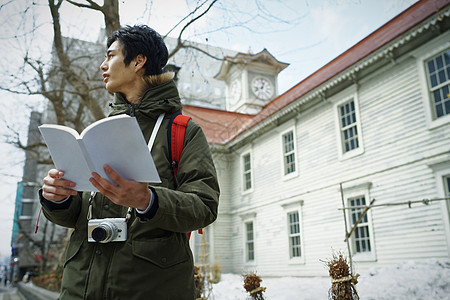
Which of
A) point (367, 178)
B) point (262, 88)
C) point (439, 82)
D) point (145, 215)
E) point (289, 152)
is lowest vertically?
point (145, 215)

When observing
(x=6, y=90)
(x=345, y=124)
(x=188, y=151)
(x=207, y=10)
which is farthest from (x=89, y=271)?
(x=345, y=124)

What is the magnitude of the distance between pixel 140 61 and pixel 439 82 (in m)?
9.40

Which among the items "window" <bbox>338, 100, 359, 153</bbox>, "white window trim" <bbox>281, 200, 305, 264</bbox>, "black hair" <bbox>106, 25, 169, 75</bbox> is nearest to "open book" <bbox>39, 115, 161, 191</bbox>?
"black hair" <bbox>106, 25, 169, 75</bbox>

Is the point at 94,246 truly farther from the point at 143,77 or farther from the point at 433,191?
the point at 433,191

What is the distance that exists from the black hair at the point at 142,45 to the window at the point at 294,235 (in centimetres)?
1230

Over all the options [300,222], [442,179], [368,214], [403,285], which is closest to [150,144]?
[403,285]

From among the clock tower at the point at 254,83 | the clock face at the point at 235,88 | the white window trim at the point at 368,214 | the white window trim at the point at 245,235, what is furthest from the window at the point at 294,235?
the clock face at the point at 235,88

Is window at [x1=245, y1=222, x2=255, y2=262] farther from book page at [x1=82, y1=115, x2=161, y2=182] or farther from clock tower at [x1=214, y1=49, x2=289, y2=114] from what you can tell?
book page at [x1=82, y1=115, x2=161, y2=182]

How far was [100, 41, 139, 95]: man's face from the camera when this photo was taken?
69.7 inches

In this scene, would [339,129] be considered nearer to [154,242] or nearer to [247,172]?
[247,172]

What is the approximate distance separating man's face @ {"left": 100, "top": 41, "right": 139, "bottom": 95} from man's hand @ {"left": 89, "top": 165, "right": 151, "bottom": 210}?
720 mm

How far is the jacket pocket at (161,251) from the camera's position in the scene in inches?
54.1

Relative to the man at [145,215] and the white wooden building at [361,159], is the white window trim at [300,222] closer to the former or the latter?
the white wooden building at [361,159]

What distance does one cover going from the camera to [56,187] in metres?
1.44
